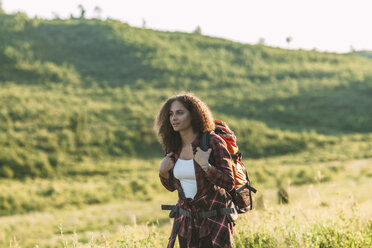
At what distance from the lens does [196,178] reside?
3.50 m

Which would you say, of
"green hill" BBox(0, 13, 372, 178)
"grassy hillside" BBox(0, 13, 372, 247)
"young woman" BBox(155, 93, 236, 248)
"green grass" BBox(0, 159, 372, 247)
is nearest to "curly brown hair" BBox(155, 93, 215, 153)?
"young woman" BBox(155, 93, 236, 248)

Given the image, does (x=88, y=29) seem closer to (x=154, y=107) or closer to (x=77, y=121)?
(x=154, y=107)

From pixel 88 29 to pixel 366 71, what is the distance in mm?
51172

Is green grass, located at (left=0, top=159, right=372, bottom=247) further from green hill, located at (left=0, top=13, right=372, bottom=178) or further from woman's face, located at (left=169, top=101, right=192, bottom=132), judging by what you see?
green hill, located at (left=0, top=13, right=372, bottom=178)

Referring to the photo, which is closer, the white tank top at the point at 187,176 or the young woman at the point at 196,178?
the young woman at the point at 196,178

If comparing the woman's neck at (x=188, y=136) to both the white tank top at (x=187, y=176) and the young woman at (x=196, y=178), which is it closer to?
the young woman at (x=196, y=178)

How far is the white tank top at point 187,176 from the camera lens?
11.7 ft

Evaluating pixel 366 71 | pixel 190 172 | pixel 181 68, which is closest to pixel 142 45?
pixel 181 68

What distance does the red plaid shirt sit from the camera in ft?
11.1

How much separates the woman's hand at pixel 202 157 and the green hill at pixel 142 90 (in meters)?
26.5

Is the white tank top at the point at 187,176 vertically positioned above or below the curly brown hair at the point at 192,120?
below

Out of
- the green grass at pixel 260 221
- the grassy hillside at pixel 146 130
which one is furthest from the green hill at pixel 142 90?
the green grass at pixel 260 221

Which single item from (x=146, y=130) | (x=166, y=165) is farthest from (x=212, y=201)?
(x=146, y=130)

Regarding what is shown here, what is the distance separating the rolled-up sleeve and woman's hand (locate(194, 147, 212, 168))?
8 centimetres
